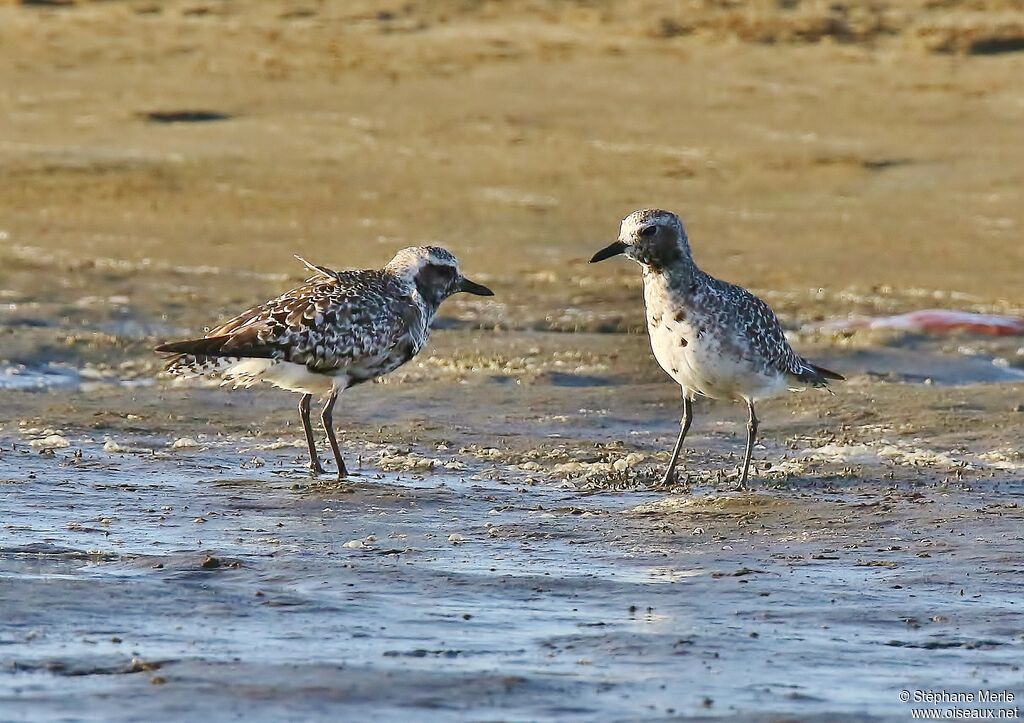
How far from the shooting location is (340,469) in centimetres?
1020

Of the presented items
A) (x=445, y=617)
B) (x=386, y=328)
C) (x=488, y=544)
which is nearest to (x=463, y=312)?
(x=386, y=328)

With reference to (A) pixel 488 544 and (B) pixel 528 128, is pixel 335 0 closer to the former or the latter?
(B) pixel 528 128

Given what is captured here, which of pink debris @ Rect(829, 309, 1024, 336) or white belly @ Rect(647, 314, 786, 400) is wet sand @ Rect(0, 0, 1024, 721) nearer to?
Answer: pink debris @ Rect(829, 309, 1024, 336)

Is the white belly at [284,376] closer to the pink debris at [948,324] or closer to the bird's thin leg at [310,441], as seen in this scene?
the bird's thin leg at [310,441]

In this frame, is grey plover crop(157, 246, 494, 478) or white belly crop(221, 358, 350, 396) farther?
white belly crop(221, 358, 350, 396)

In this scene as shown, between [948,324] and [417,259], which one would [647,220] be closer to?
[417,259]

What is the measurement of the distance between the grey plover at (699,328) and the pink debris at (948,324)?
3687 mm

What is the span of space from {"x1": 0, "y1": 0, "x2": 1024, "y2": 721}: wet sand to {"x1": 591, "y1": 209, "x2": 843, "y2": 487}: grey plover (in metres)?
0.52

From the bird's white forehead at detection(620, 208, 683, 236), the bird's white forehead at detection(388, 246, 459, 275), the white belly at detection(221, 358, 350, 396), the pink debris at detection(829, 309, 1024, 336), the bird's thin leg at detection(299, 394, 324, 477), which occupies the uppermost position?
the bird's white forehead at detection(620, 208, 683, 236)

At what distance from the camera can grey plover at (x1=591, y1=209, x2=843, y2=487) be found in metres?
10.1

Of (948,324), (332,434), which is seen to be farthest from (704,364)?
(948,324)

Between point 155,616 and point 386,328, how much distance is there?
3.80m

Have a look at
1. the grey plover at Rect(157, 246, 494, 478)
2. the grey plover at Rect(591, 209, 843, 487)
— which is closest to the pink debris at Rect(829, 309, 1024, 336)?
the grey plover at Rect(591, 209, 843, 487)

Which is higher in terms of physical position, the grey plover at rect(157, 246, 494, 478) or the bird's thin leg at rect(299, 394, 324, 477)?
the grey plover at rect(157, 246, 494, 478)
